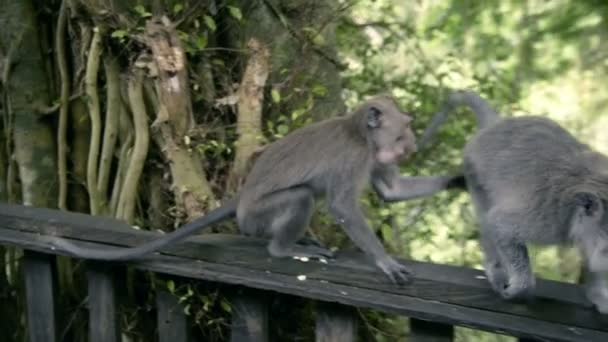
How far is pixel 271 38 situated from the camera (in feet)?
11.0

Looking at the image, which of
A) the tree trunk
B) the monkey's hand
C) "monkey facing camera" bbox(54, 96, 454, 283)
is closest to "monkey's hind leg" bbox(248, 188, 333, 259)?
"monkey facing camera" bbox(54, 96, 454, 283)

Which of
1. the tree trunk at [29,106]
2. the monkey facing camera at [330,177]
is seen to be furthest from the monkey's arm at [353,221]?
the tree trunk at [29,106]

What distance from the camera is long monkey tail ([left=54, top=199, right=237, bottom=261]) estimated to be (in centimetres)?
267

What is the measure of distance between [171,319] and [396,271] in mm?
923

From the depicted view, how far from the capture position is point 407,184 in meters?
3.10

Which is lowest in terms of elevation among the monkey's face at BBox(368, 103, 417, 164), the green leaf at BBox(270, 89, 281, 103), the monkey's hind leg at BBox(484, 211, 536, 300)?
the monkey's hind leg at BBox(484, 211, 536, 300)

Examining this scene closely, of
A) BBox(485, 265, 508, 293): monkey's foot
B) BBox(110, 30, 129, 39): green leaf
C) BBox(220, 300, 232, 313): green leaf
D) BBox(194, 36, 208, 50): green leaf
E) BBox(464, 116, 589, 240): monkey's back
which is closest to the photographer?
BBox(485, 265, 508, 293): monkey's foot

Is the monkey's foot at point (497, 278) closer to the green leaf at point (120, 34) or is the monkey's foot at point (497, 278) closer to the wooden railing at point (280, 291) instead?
the wooden railing at point (280, 291)

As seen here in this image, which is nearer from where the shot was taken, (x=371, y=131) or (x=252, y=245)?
(x=252, y=245)

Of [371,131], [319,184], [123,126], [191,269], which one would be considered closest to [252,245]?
[191,269]

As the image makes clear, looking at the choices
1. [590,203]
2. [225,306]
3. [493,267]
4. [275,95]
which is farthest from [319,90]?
[590,203]

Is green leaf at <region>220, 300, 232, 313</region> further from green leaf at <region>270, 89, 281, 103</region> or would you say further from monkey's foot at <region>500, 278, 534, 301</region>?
monkey's foot at <region>500, 278, 534, 301</region>

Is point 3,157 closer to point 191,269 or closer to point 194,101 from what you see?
point 194,101

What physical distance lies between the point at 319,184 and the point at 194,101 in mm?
613
